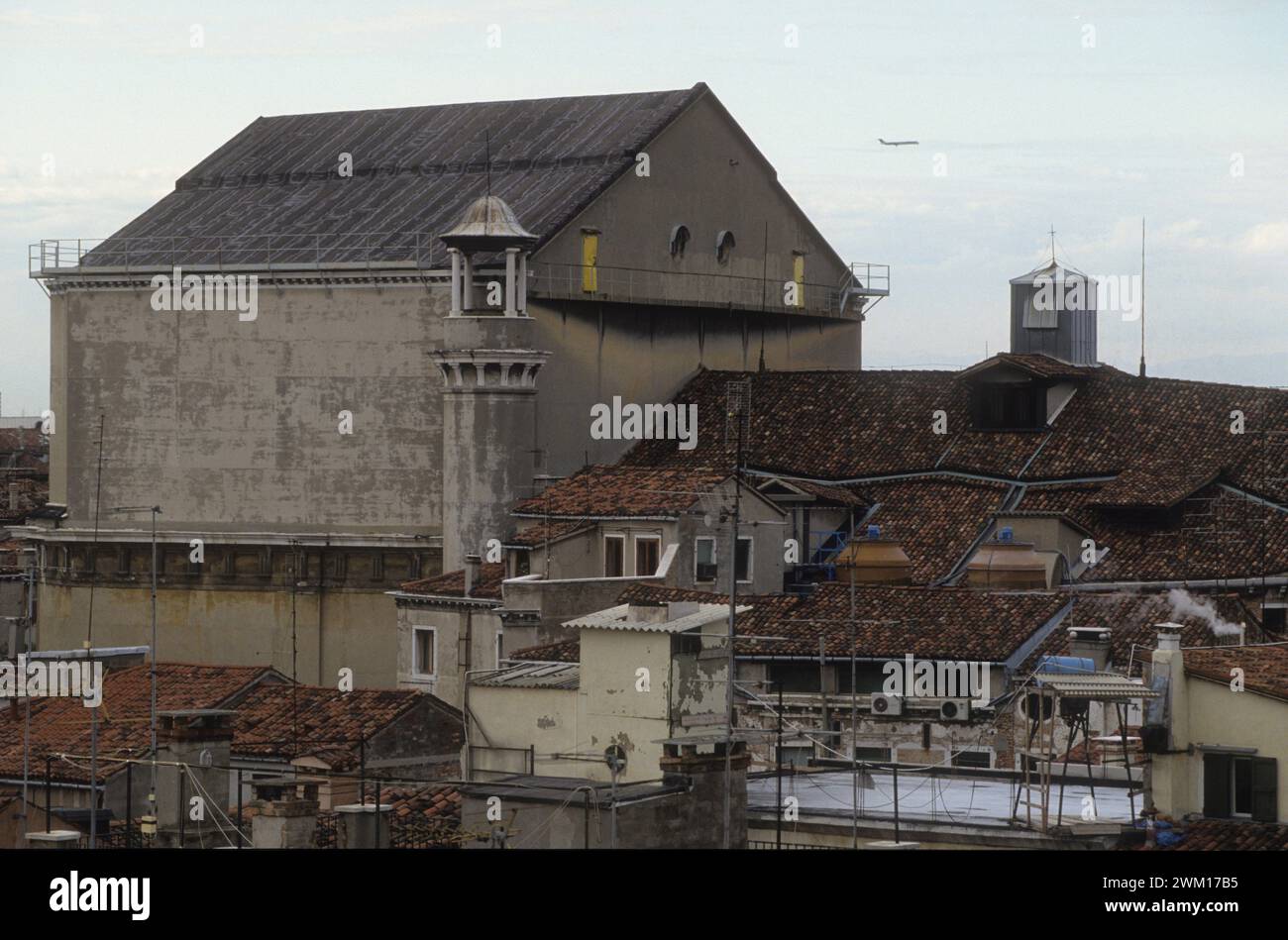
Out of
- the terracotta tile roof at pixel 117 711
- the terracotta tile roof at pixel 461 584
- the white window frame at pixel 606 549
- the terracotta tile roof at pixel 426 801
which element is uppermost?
the white window frame at pixel 606 549

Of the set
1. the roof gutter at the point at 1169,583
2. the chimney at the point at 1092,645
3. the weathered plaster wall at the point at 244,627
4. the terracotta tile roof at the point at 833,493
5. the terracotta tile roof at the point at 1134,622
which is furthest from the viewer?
the weathered plaster wall at the point at 244,627

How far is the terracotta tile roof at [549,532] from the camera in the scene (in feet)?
144

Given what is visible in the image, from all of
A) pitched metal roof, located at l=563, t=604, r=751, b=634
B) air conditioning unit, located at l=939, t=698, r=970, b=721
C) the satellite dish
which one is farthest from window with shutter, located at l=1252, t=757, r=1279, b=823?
air conditioning unit, located at l=939, t=698, r=970, b=721

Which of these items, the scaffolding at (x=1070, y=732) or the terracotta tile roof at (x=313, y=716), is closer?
the scaffolding at (x=1070, y=732)

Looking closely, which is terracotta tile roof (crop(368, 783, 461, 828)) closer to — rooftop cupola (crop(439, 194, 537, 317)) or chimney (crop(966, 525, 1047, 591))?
chimney (crop(966, 525, 1047, 591))

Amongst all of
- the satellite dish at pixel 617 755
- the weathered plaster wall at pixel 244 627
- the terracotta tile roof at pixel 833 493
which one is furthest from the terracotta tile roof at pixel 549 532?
the satellite dish at pixel 617 755

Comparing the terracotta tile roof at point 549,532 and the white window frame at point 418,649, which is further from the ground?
the terracotta tile roof at point 549,532

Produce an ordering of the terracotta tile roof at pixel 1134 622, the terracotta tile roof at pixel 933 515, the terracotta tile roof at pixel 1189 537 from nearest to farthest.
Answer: the terracotta tile roof at pixel 1134 622 < the terracotta tile roof at pixel 1189 537 < the terracotta tile roof at pixel 933 515

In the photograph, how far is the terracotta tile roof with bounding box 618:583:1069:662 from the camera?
38188 millimetres

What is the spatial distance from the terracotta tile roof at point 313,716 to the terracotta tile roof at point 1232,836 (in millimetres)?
13272

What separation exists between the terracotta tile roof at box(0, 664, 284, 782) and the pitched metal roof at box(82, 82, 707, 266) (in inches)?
516

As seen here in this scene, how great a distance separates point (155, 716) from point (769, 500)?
48.8 feet

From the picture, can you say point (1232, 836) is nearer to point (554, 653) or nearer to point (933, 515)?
point (554, 653)

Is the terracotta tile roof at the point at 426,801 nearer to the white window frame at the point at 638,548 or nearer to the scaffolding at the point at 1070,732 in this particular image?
the scaffolding at the point at 1070,732
